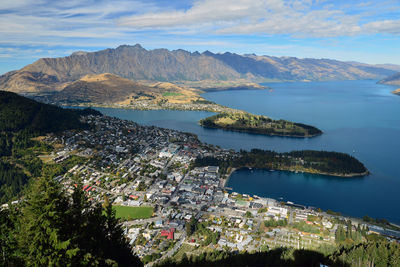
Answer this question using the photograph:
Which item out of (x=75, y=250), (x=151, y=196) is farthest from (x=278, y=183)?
(x=75, y=250)

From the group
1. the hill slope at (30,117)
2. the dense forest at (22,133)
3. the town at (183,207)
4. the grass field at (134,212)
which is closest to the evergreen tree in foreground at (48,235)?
the town at (183,207)

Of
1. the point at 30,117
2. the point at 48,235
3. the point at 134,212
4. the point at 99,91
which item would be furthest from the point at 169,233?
the point at 99,91

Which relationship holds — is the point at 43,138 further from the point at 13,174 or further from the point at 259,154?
the point at 259,154

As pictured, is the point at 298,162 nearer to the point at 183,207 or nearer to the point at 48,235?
the point at 183,207

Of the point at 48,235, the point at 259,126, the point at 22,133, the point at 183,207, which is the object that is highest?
the point at 48,235

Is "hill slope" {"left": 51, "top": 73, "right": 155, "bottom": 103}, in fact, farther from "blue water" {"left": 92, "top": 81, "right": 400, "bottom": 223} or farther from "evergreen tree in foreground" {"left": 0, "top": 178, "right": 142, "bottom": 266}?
"evergreen tree in foreground" {"left": 0, "top": 178, "right": 142, "bottom": 266}

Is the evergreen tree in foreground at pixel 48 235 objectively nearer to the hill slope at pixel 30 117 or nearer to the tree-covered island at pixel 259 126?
the hill slope at pixel 30 117

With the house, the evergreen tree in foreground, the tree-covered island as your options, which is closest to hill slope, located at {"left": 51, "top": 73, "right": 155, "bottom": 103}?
the tree-covered island
